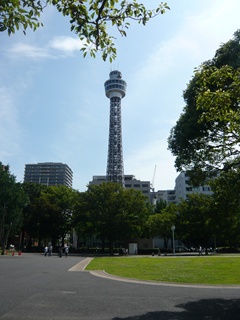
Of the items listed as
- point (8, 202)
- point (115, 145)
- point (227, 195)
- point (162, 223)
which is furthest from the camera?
point (115, 145)

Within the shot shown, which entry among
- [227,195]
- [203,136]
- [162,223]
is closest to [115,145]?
[162,223]

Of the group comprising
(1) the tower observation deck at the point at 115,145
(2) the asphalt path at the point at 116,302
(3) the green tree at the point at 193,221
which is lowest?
(2) the asphalt path at the point at 116,302

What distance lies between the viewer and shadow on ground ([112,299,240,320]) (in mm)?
7293

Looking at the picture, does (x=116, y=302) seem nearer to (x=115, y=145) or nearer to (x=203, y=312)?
(x=203, y=312)

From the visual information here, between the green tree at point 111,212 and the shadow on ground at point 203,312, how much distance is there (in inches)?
1691

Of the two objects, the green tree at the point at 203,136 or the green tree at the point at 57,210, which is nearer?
the green tree at the point at 203,136

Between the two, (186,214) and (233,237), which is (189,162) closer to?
(186,214)

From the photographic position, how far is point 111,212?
5281 centimetres

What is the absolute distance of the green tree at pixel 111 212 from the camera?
52.1 meters

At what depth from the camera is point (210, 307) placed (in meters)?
8.47

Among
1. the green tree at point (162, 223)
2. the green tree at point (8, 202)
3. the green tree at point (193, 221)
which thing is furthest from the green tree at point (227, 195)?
the green tree at point (162, 223)

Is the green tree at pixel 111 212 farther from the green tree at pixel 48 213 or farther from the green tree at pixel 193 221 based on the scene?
the green tree at pixel 48 213

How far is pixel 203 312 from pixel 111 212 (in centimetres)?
4536

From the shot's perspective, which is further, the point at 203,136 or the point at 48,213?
the point at 48,213
